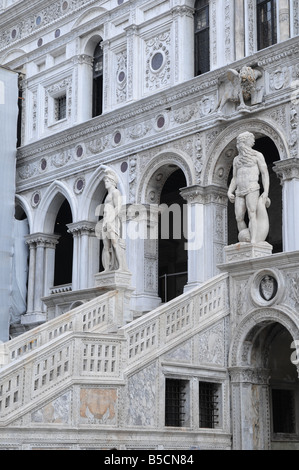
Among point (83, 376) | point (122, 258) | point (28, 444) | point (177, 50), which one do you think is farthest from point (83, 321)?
point (177, 50)

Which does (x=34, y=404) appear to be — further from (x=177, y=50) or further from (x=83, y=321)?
(x=177, y=50)

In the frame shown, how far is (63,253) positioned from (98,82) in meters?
6.39

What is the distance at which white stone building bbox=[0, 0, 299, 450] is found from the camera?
14477 millimetres

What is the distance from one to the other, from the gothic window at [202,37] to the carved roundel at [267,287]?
7.84 meters

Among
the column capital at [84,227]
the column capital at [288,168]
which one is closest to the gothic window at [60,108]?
the column capital at [84,227]

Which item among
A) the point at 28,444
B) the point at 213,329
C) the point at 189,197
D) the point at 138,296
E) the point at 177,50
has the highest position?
the point at 177,50

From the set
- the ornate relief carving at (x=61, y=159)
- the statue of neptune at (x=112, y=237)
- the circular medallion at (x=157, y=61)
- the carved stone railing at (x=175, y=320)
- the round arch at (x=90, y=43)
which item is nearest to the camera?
the carved stone railing at (x=175, y=320)

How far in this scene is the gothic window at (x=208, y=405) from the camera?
15992 millimetres

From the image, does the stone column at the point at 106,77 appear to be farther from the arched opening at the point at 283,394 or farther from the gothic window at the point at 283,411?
the gothic window at the point at 283,411

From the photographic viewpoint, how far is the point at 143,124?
894 inches

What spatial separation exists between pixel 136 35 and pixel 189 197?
556cm

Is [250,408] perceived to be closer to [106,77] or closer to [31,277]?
[31,277]

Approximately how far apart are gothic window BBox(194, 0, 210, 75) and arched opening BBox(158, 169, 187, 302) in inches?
138

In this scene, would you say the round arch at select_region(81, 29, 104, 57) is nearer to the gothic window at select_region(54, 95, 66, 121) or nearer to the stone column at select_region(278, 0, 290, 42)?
the gothic window at select_region(54, 95, 66, 121)
